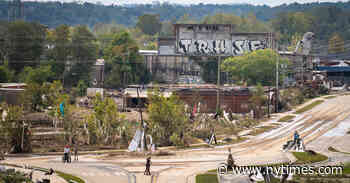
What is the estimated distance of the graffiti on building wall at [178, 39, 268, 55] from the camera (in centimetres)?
10575

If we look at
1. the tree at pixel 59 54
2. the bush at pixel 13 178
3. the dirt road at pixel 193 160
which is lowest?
the dirt road at pixel 193 160

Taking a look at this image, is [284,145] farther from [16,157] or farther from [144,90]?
[144,90]

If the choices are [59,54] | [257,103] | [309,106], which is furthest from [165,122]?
[59,54]

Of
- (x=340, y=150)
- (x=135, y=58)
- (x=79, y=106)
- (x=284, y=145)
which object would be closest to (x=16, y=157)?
(x=284, y=145)

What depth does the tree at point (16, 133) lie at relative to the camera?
2133 inches

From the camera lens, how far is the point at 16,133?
179 ft

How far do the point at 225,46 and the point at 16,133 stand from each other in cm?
5911

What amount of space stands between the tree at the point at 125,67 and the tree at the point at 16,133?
189 feet

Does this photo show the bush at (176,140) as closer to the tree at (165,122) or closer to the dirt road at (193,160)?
the tree at (165,122)

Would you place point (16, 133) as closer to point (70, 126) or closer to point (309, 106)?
point (70, 126)

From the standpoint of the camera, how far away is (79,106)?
296 ft

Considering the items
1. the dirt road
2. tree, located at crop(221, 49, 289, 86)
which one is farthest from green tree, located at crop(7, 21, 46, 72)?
the dirt road

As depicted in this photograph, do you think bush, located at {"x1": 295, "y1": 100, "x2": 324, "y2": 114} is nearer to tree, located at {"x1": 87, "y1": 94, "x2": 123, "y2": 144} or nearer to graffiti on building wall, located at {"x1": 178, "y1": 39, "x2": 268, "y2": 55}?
graffiti on building wall, located at {"x1": 178, "y1": 39, "x2": 268, "y2": 55}

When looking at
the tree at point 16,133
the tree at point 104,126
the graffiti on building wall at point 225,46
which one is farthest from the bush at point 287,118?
the tree at point 16,133
